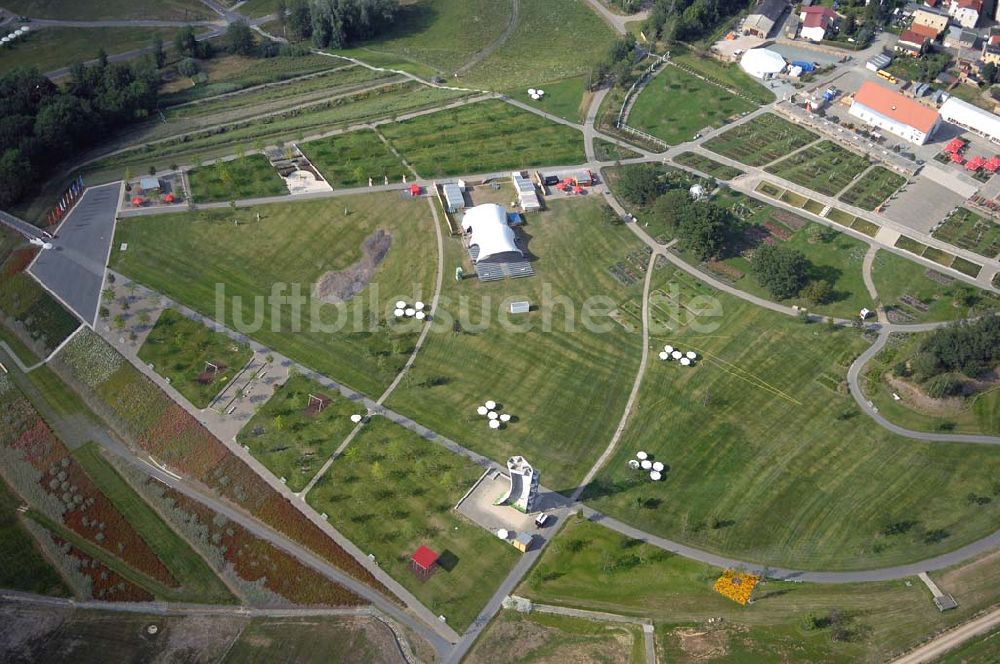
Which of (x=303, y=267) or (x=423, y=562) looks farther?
(x=303, y=267)

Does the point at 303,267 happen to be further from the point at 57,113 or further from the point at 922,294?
the point at 922,294

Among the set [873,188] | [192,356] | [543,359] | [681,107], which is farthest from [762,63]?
[192,356]

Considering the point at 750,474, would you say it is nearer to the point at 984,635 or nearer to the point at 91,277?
the point at 984,635

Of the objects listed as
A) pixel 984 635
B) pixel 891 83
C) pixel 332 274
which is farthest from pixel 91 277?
pixel 891 83

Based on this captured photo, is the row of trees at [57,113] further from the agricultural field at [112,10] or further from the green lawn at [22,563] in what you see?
the green lawn at [22,563]

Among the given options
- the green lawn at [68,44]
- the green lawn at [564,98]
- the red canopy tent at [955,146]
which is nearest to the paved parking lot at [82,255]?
the green lawn at [68,44]
